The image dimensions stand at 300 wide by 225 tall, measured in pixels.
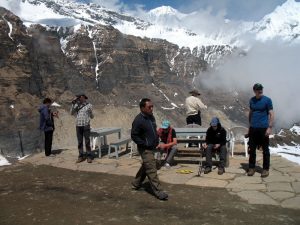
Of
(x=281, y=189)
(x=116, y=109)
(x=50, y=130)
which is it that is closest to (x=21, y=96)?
(x=116, y=109)

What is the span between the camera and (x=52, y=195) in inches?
338

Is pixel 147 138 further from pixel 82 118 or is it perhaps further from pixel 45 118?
pixel 45 118

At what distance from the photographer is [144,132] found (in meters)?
8.30

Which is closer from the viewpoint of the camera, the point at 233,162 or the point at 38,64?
the point at 233,162

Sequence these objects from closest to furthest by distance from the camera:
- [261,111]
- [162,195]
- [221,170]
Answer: [162,195] < [261,111] < [221,170]

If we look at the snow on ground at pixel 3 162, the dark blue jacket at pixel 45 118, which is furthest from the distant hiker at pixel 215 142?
the snow on ground at pixel 3 162

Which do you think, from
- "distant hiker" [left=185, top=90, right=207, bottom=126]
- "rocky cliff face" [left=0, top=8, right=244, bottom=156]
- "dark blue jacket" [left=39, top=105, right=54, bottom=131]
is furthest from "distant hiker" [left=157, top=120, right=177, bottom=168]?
"rocky cliff face" [left=0, top=8, right=244, bottom=156]

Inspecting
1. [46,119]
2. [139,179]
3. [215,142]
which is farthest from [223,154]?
[46,119]

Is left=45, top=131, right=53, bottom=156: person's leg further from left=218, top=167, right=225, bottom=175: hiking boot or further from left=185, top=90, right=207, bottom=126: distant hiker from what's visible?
left=218, top=167, right=225, bottom=175: hiking boot

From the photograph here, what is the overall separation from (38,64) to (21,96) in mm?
19581

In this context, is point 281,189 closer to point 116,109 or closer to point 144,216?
point 144,216

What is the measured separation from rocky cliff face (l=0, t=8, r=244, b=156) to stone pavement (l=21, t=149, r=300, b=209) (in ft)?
241

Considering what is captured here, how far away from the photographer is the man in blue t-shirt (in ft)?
31.1

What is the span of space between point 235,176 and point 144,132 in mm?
2827
